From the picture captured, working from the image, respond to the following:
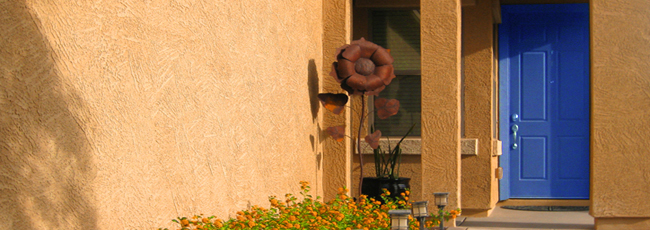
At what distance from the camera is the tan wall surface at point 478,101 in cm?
744

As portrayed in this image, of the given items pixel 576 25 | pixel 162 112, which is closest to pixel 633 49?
pixel 576 25

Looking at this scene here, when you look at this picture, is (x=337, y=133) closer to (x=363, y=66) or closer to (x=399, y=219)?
(x=363, y=66)

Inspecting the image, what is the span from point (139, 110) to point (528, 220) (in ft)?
15.9

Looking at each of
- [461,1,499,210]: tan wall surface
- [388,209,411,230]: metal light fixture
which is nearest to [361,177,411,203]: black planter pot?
[461,1,499,210]: tan wall surface

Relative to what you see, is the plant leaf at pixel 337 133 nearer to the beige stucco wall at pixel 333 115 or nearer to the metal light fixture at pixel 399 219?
the beige stucco wall at pixel 333 115

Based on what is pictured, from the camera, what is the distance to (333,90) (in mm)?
6195

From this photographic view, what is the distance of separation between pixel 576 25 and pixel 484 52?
144 cm

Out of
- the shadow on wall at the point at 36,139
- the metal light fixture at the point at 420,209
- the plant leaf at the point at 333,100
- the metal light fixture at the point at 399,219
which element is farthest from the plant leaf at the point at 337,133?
the shadow on wall at the point at 36,139

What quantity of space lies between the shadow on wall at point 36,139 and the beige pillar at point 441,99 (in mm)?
3673

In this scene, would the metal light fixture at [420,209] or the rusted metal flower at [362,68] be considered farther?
the rusted metal flower at [362,68]

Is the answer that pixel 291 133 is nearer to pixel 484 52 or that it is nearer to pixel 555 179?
pixel 484 52

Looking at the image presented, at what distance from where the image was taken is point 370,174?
7.32 meters

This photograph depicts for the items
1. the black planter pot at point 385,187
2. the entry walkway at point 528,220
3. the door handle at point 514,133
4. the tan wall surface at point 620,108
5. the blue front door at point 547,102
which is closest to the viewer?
the tan wall surface at point 620,108

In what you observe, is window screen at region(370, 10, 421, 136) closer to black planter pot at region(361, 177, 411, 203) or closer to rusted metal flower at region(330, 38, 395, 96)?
black planter pot at region(361, 177, 411, 203)
